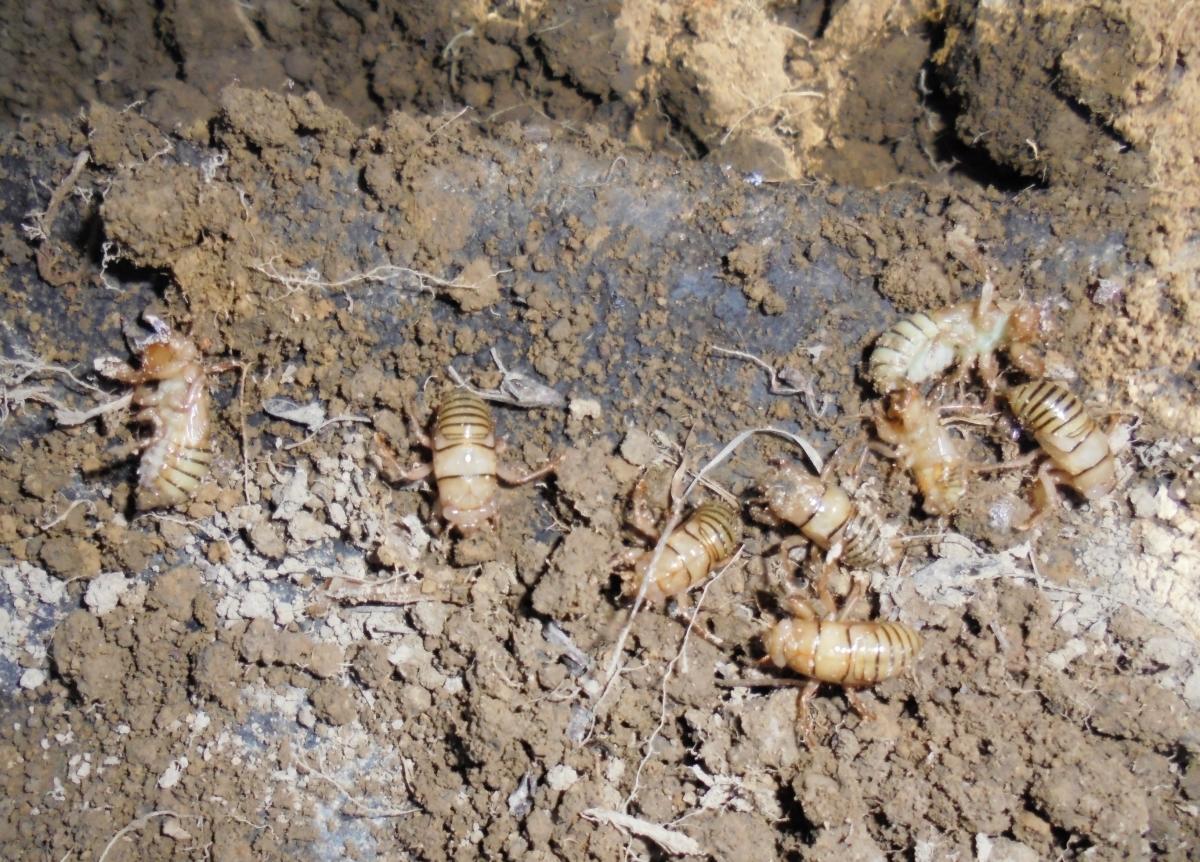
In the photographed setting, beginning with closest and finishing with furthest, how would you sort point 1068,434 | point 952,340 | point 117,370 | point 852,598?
point 1068,434
point 952,340
point 852,598
point 117,370

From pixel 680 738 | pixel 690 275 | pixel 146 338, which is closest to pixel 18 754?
pixel 146 338

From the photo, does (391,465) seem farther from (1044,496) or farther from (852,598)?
(1044,496)

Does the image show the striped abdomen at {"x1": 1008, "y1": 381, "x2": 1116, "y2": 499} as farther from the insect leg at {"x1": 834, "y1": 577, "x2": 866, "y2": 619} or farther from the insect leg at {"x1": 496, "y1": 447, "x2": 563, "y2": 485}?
the insect leg at {"x1": 496, "y1": 447, "x2": 563, "y2": 485}

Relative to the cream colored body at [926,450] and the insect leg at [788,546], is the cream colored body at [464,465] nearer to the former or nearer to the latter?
the insect leg at [788,546]

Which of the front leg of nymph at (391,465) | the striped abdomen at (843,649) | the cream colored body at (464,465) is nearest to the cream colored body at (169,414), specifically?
the front leg of nymph at (391,465)

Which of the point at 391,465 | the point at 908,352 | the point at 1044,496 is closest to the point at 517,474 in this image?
the point at 391,465

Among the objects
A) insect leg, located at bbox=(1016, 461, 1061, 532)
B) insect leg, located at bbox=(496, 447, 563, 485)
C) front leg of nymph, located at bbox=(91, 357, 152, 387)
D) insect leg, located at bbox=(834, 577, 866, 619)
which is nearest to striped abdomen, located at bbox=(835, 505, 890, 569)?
insect leg, located at bbox=(834, 577, 866, 619)
